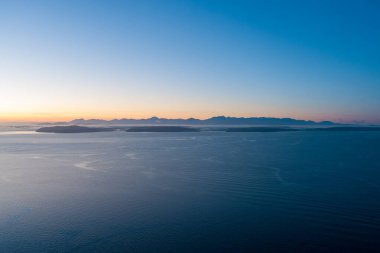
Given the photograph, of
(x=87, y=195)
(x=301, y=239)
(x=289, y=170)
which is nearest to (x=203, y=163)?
(x=289, y=170)

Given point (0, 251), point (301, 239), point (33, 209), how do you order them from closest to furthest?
point (0, 251), point (301, 239), point (33, 209)

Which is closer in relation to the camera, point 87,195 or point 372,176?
point 87,195

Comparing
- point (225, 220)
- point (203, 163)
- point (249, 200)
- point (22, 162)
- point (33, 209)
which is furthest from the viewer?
point (22, 162)

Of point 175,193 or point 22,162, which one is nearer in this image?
point 175,193

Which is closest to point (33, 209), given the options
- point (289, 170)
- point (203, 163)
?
point (203, 163)

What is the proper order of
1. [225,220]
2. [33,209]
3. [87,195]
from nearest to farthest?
[225,220] → [33,209] → [87,195]

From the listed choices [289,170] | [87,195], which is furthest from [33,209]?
[289,170]

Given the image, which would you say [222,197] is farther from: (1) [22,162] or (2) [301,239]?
(1) [22,162]

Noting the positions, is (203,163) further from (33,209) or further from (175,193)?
(33,209)

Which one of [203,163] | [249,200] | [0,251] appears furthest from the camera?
[203,163]
